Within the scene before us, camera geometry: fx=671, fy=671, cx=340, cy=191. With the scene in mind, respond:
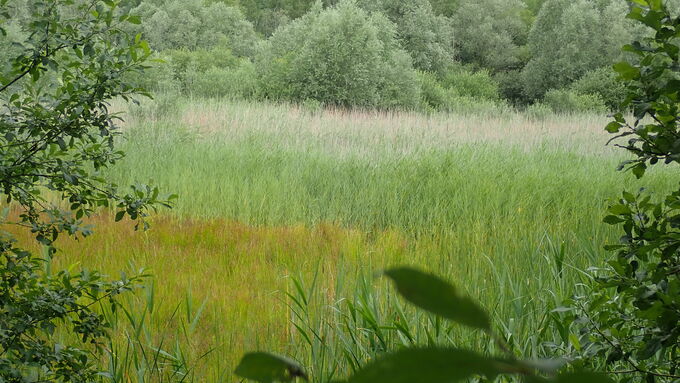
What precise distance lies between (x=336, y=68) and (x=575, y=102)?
35.0 feet

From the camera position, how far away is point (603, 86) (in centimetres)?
2556

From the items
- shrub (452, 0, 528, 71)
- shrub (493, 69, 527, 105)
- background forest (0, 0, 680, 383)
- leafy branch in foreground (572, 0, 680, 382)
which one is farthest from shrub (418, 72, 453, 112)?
leafy branch in foreground (572, 0, 680, 382)

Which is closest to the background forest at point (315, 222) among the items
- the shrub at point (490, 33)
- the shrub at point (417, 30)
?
the shrub at point (417, 30)

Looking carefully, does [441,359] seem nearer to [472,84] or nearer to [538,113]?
[538,113]

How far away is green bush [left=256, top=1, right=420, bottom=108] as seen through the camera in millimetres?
17422

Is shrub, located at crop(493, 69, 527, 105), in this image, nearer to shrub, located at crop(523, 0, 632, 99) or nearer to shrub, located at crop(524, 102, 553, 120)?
shrub, located at crop(523, 0, 632, 99)

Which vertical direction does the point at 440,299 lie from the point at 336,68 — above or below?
above

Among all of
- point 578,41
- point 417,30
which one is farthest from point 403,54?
point 578,41

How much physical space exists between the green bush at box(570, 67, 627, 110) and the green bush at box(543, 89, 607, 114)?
0.44 metres

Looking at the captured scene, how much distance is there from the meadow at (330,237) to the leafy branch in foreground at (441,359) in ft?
5.07

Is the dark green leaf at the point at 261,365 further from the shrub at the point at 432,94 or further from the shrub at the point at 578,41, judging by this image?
the shrub at the point at 578,41

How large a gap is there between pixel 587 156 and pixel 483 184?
13.7 ft

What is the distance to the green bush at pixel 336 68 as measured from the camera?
17422 millimetres

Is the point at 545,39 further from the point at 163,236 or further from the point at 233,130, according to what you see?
the point at 163,236
